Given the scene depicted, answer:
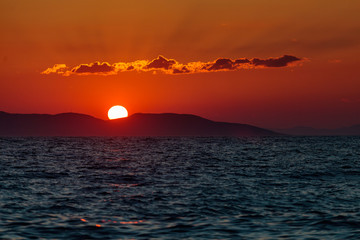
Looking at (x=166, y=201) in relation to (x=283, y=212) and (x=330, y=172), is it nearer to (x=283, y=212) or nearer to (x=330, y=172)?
(x=283, y=212)

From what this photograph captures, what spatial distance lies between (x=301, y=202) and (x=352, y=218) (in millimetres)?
4299

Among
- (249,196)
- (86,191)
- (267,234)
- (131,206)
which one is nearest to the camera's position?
(267,234)

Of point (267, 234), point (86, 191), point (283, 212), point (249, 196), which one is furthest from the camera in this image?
Answer: point (86, 191)

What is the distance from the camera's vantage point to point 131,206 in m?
23.1

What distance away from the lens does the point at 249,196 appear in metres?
26.4

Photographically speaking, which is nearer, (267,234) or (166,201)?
(267,234)

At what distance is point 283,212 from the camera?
2128cm

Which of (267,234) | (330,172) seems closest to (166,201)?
(267,234)

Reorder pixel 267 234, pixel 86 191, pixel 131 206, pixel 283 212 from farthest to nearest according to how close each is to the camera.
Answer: pixel 86 191
pixel 131 206
pixel 283 212
pixel 267 234

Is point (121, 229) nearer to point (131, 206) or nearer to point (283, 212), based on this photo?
point (131, 206)

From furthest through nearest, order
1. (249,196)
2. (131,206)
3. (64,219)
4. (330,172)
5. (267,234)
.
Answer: (330,172), (249,196), (131,206), (64,219), (267,234)

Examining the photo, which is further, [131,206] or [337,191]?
[337,191]

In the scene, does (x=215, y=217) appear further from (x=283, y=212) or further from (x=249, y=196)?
(x=249, y=196)

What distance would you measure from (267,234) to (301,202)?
8030 millimetres
